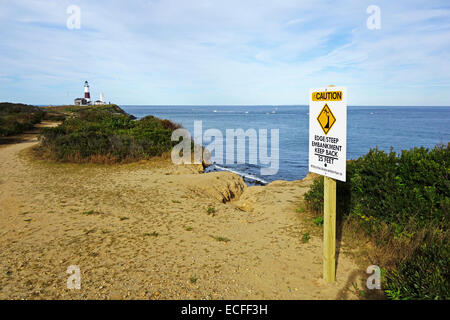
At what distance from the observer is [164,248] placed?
6023mm

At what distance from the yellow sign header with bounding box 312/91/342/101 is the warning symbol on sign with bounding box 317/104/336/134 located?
0.38 ft

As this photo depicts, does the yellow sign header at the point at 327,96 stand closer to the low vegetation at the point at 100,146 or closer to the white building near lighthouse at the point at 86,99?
the low vegetation at the point at 100,146

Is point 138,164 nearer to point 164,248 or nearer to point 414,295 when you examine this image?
point 164,248

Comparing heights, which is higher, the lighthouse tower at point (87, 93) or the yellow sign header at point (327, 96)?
the lighthouse tower at point (87, 93)

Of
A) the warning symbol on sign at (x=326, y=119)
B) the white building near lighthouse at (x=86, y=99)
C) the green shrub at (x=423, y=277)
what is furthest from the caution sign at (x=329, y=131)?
the white building near lighthouse at (x=86, y=99)

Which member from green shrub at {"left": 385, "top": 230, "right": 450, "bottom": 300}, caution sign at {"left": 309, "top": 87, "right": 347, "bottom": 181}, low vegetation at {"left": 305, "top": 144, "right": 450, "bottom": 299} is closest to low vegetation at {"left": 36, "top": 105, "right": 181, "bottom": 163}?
low vegetation at {"left": 305, "top": 144, "right": 450, "bottom": 299}

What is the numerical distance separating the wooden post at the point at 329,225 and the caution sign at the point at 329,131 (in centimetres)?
21

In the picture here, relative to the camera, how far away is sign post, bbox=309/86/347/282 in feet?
12.9

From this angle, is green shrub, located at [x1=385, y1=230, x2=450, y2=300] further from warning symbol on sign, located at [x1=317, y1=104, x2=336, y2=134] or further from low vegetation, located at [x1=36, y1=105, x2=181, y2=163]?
low vegetation, located at [x1=36, y1=105, x2=181, y2=163]

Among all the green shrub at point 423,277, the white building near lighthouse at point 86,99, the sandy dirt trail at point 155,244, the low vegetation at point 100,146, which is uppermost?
the white building near lighthouse at point 86,99

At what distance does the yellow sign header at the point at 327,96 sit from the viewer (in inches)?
156

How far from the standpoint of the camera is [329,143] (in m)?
4.17
